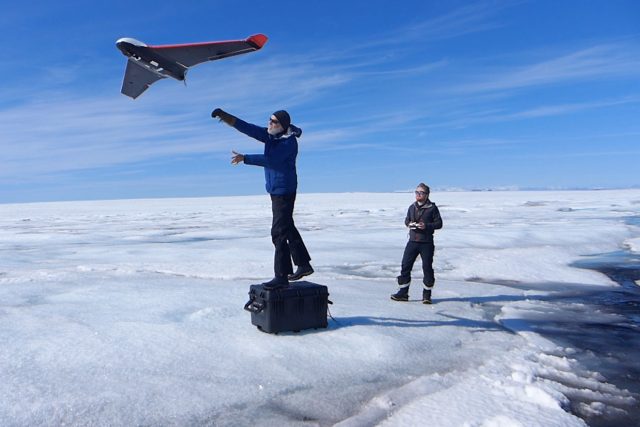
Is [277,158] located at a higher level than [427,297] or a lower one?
higher

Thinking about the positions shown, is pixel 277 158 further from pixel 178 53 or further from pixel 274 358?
pixel 274 358

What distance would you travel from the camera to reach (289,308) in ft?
15.7

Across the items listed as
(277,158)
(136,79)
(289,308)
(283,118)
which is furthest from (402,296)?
(136,79)

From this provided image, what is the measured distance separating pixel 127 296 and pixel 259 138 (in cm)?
299

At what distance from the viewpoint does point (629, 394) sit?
3709 mm

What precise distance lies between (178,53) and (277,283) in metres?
2.68

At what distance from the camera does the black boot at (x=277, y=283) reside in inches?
190

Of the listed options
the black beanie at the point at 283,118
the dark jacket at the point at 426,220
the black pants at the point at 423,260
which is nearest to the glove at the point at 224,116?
the black beanie at the point at 283,118

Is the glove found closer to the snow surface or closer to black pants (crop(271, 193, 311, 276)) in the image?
black pants (crop(271, 193, 311, 276))

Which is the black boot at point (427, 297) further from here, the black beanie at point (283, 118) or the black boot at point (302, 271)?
the black beanie at point (283, 118)

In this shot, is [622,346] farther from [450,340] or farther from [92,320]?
[92,320]

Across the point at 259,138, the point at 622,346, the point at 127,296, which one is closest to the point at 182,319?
the point at 127,296

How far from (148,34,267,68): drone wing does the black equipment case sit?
2.53 metres

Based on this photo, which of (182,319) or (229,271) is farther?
(229,271)
